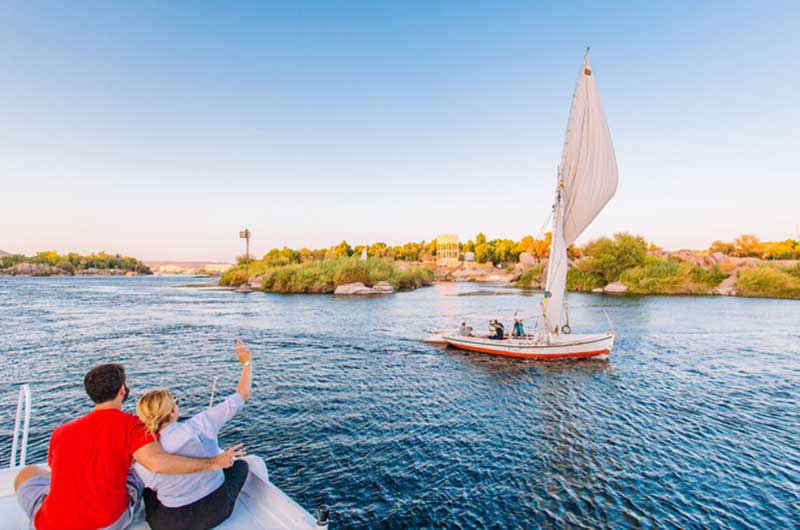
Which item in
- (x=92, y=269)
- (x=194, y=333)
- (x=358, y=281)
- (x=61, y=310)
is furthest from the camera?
(x=92, y=269)

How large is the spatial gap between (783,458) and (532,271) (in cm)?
9134

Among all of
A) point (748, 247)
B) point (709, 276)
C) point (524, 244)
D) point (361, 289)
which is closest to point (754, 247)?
point (748, 247)

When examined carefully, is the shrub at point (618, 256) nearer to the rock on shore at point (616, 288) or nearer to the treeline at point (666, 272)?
the treeline at point (666, 272)

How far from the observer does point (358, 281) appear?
246 feet

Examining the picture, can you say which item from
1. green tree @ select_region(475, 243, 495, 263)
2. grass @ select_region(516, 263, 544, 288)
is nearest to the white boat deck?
grass @ select_region(516, 263, 544, 288)

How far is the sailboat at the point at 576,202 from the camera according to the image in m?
23.3

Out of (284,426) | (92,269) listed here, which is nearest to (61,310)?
(284,426)

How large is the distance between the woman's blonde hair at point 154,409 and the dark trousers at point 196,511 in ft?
3.94

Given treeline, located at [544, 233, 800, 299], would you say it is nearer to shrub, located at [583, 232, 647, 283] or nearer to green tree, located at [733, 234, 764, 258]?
shrub, located at [583, 232, 647, 283]

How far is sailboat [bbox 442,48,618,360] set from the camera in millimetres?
23266

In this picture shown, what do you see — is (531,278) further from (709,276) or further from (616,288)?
(709,276)

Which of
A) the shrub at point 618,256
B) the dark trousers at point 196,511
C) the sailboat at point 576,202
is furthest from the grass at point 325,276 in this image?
the dark trousers at point 196,511

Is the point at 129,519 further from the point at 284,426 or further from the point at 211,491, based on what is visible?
the point at 284,426

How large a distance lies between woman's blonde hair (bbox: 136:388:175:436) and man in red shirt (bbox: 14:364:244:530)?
0.14 metres
